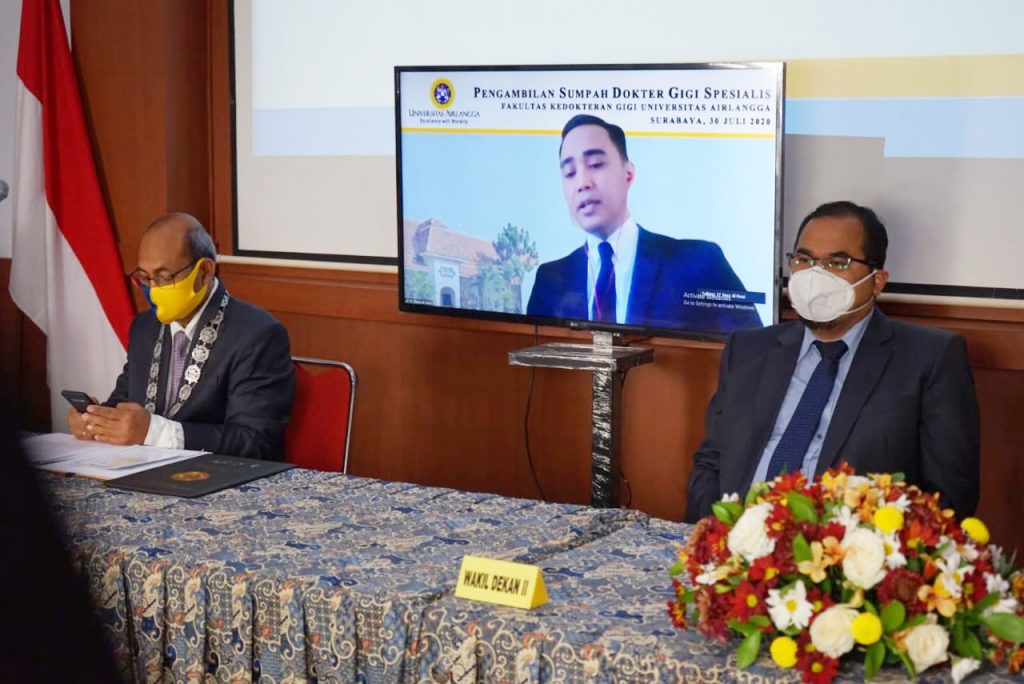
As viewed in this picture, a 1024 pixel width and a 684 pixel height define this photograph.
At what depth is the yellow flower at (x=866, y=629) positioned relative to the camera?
63.4 inches

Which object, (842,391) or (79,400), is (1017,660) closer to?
(842,391)

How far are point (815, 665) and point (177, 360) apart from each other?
229 centimetres

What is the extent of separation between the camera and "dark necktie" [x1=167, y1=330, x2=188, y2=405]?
346 centimetres

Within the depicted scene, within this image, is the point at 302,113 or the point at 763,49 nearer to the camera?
the point at 763,49

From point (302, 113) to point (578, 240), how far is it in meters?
1.58

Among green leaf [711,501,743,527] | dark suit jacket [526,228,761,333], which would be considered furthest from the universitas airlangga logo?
green leaf [711,501,743,527]

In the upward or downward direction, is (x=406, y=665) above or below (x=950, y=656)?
below

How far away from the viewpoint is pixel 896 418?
284 cm

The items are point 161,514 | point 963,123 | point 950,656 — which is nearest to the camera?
point 950,656

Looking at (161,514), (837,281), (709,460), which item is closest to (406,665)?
(161,514)

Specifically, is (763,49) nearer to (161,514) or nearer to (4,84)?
(161,514)

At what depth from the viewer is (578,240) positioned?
12.4ft

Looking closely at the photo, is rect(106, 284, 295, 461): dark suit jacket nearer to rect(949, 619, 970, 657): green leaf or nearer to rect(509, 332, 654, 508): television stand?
rect(509, 332, 654, 508): television stand

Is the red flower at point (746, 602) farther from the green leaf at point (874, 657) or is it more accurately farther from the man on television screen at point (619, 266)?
the man on television screen at point (619, 266)
